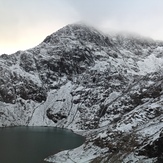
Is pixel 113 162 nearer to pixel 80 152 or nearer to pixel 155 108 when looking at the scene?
A: pixel 80 152

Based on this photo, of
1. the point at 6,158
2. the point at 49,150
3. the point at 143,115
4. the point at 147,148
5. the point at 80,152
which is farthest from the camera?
the point at 49,150

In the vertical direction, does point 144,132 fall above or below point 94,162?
above

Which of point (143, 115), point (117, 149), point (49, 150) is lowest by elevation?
point (49, 150)

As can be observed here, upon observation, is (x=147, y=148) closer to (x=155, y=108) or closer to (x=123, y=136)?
(x=123, y=136)

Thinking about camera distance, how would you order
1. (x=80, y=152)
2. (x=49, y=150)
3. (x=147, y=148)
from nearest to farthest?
(x=147, y=148)
(x=80, y=152)
(x=49, y=150)

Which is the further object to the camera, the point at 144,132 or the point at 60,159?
the point at 60,159

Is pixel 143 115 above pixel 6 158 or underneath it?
above

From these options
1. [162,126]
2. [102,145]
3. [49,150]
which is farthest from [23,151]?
[162,126]

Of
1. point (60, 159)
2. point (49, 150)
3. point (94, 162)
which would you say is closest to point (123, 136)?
point (94, 162)

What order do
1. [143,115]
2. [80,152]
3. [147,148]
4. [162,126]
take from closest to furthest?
[147,148] < [162,126] < [80,152] < [143,115]
